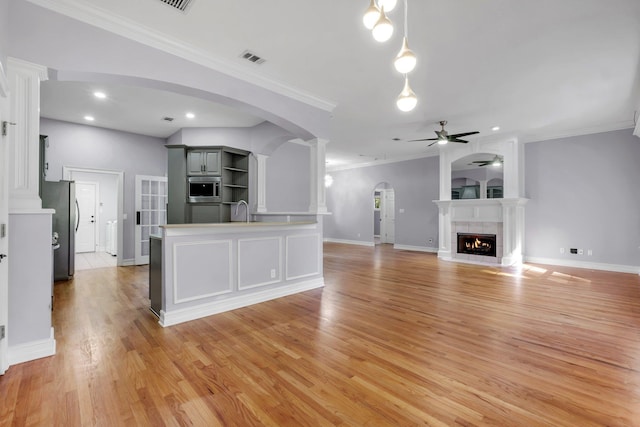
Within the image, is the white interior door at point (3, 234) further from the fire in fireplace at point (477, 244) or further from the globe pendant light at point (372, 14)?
the fire in fireplace at point (477, 244)

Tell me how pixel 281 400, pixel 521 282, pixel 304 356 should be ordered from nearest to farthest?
pixel 281 400 < pixel 304 356 < pixel 521 282

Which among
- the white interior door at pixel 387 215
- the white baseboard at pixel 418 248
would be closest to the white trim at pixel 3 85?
the white baseboard at pixel 418 248

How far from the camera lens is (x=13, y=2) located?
7.21 ft

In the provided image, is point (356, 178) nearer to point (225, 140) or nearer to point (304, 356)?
point (225, 140)

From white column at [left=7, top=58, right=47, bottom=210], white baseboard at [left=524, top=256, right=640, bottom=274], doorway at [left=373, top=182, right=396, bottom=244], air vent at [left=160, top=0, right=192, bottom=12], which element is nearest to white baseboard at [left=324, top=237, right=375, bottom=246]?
doorway at [left=373, top=182, right=396, bottom=244]

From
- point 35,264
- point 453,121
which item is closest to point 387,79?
point 453,121

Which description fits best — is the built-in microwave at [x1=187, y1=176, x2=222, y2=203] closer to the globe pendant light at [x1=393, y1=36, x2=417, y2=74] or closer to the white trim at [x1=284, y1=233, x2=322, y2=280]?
the white trim at [x1=284, y1=233, x2=322, y2=280]

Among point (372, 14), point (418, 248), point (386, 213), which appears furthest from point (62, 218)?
point (386, 213)

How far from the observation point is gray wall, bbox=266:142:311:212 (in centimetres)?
672

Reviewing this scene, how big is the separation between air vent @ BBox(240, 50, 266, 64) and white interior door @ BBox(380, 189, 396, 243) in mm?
8839

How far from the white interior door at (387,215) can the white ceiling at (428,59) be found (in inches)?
230

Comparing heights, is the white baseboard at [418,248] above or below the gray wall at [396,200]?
below

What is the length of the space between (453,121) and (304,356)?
5130 mm

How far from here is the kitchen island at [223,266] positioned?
3031mm
